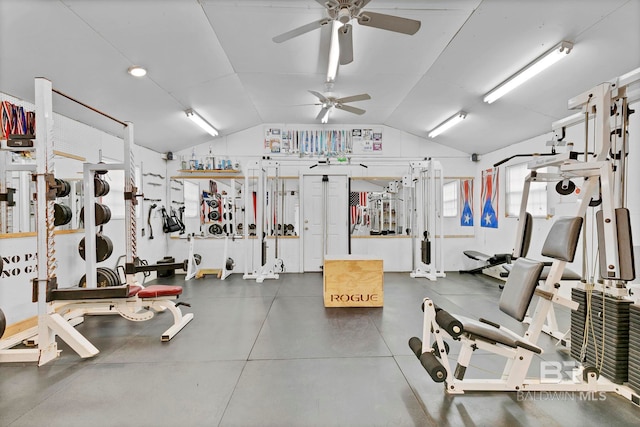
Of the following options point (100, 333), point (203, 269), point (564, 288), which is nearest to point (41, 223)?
point (100, 333)

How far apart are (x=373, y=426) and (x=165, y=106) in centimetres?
474

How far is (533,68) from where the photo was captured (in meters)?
3.23

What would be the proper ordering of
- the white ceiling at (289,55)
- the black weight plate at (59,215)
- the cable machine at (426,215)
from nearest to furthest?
the white ceiling at (289,55)
the black weight plate at (59,215)
the cable machine at (426,215)

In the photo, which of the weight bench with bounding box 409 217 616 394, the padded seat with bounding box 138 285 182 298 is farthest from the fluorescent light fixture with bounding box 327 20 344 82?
the padded seat with bounding box 138 285 182 298

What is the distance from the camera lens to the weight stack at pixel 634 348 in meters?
2.05

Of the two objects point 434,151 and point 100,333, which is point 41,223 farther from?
point 434,151

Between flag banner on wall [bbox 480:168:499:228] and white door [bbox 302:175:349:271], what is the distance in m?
2.85

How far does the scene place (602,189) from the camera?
2.01 meters

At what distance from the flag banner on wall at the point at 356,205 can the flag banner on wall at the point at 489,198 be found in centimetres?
247

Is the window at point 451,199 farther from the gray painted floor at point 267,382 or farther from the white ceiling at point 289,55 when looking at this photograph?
the gray painted floor at point 267,382

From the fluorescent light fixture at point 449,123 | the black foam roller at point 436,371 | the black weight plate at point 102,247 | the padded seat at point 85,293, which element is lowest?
the black foam roller at point 436,371

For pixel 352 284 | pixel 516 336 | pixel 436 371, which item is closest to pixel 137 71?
pixel 352 284

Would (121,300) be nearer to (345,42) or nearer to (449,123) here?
(345,42)

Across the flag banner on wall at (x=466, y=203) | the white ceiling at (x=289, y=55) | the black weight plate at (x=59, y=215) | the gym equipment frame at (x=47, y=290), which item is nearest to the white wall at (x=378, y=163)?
the flag banner on wall at (x=466, y=203)
